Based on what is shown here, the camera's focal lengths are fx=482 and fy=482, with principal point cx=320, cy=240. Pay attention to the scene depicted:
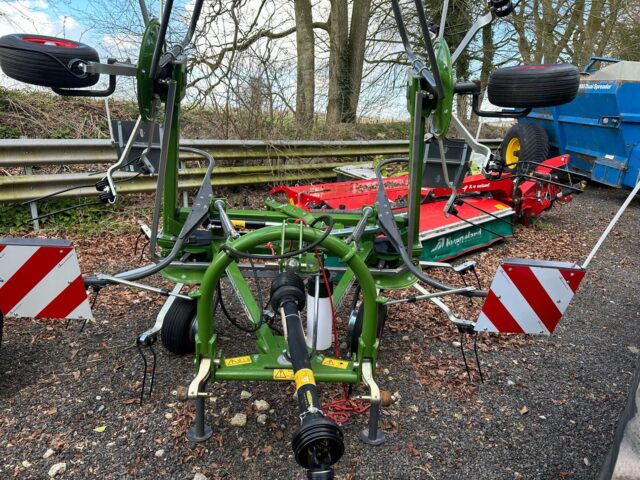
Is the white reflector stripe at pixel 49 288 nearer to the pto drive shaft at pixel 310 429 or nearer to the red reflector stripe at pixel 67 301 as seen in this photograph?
the red reflector stripe at pixel 67 301

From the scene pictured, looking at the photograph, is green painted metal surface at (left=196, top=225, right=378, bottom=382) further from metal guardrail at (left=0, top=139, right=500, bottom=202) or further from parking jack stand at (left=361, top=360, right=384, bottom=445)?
metal guardrail at (left=0, top=139, right=500, bottom=202)

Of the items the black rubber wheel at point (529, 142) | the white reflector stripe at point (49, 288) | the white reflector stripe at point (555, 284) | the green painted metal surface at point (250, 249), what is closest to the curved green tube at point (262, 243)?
the green painted metal surface at point (250, 249)

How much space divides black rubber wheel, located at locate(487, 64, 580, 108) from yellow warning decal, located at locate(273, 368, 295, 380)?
1.66 metres

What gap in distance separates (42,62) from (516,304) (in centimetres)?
251

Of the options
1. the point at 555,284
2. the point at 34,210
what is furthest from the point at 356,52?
the point at 555,284

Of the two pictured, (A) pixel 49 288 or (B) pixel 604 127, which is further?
(B) pixel 604 127

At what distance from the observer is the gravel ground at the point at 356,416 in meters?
2.29

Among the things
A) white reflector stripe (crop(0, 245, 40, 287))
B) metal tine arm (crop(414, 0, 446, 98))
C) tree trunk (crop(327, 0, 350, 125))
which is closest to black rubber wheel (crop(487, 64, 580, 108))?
metal tine arm (crop(414, 0, 446, 98))

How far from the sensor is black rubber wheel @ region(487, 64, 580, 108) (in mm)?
2258

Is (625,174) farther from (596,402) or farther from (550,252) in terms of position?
(596,402)

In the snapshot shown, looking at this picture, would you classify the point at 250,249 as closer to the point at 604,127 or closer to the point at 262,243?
the point at 262,243

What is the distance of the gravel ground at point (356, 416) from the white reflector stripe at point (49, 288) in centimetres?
51

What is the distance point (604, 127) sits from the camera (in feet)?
25.3

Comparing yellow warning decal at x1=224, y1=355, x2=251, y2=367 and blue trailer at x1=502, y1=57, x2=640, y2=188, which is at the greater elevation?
blue trailer at x1=502, y1=57, x2=640, y2=188
